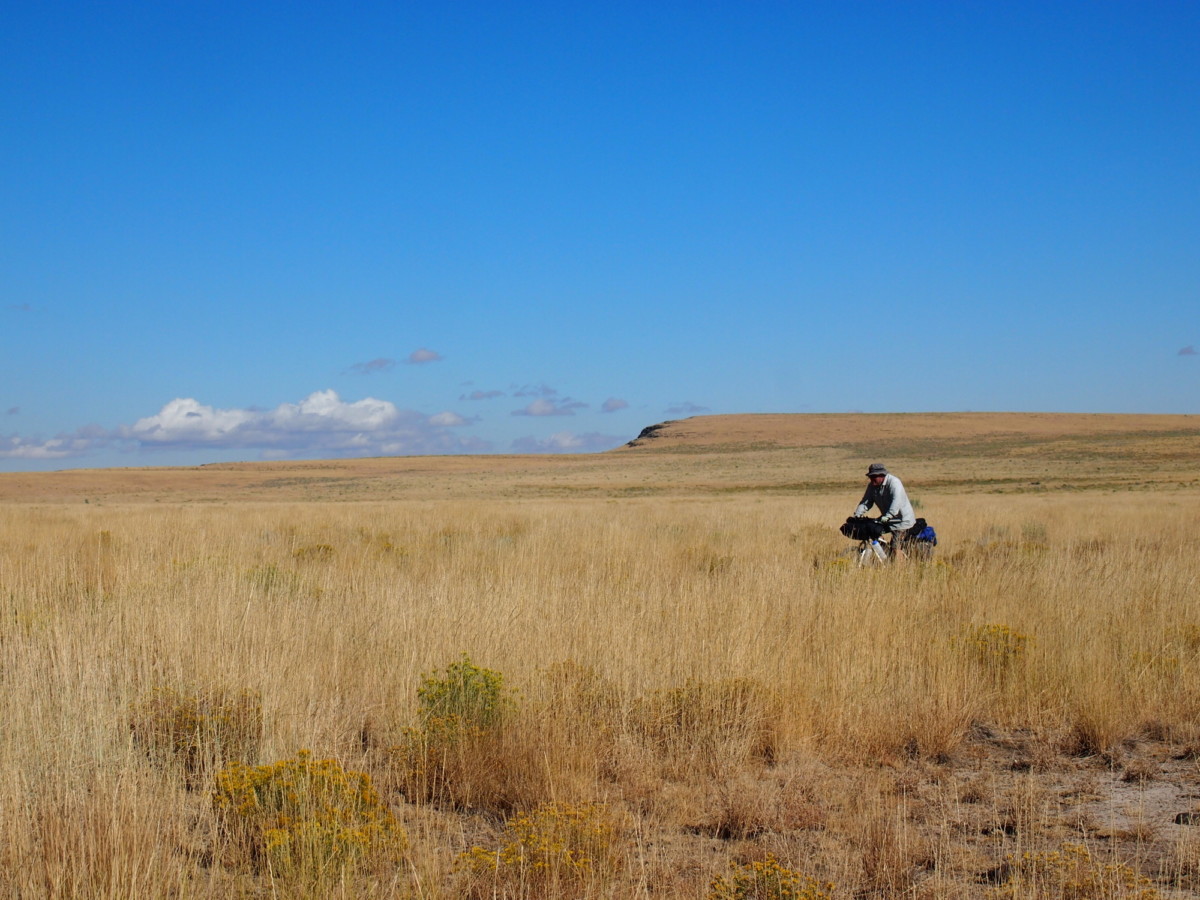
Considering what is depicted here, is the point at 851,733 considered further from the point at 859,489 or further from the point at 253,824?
the point at 859,489

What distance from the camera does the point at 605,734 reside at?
4.79 m

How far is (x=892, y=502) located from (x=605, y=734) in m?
6.85

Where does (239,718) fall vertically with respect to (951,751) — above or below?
above

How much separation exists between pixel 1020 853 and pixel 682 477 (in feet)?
213

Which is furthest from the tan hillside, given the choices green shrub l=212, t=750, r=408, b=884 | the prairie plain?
green shrub l=212, t=750, r=408, b=884

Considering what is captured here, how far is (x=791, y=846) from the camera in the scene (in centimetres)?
365

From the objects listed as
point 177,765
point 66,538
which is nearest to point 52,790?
point 177,765

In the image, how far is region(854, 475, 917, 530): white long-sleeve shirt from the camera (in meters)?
10.7

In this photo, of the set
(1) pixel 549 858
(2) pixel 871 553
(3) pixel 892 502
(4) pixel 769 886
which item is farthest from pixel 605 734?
(3) pixel 892 502

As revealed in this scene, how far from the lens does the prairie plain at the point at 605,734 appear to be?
3311 millimetres

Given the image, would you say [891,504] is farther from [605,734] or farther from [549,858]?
[549,858]

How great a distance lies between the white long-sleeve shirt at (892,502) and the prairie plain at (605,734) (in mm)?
928

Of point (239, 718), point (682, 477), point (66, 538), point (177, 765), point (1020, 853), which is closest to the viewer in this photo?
point (1020, 853)

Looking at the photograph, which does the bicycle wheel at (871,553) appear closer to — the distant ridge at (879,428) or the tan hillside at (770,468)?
the tan hillside at (770,468)
